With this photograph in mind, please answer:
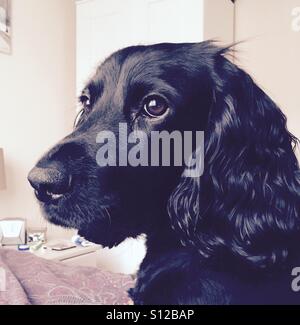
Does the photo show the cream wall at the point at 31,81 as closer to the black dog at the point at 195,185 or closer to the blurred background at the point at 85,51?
the blurred background at the point at 85,51

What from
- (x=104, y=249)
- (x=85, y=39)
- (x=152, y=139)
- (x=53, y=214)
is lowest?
(x=104, y=249)

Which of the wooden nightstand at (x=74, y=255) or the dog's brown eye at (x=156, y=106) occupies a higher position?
the dog's brown eye at (x=156, y=106)

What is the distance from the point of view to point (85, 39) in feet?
3.18

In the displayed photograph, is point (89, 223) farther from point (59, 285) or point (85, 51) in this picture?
point (85, 51)

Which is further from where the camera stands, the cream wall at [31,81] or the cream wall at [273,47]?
the cream wall at [31,81]

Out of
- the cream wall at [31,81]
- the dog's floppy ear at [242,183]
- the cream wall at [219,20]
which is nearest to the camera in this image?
the dog's floppy ear at [242,183]

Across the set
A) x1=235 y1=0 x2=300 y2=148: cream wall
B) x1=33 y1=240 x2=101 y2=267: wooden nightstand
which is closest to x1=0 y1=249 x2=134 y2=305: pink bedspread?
x1=33 y1=240 x2=101 y2=267: wooden nightstand

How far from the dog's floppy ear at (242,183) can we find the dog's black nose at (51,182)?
0.22 metres

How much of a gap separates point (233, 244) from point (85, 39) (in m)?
0.65

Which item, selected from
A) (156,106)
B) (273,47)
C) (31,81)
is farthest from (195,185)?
(31,81)

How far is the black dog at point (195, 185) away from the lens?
28.0 inches

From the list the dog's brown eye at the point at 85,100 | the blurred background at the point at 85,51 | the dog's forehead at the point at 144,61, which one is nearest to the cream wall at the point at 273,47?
the blurred background at the point at 85,51
